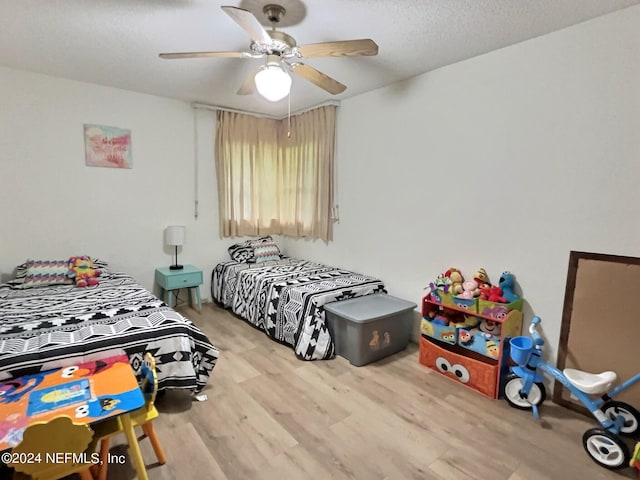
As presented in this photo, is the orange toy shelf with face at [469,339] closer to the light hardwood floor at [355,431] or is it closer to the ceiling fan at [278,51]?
the light hardwood floor at [355,431]

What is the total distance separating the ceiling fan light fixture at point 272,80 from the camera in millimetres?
1912

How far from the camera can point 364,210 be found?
356cm

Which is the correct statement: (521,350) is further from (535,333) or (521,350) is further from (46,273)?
(46,273)

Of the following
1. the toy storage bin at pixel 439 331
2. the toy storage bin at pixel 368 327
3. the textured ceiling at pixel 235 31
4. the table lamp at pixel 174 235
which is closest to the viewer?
the textured ceiling at pixel 235 31

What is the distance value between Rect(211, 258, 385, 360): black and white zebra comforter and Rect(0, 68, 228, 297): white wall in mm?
622

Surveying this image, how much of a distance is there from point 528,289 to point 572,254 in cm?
37

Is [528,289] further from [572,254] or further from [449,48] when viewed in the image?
[449,48]

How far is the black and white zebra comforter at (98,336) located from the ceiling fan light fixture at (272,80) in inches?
61.1

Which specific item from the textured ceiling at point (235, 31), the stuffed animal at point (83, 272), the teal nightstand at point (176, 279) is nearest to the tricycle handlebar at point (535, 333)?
the textured ceiling at point (235, 31)

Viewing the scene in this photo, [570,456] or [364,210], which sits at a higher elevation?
[364,210]

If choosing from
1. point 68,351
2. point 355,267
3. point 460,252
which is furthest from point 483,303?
point 68,351

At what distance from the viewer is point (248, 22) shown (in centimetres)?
160

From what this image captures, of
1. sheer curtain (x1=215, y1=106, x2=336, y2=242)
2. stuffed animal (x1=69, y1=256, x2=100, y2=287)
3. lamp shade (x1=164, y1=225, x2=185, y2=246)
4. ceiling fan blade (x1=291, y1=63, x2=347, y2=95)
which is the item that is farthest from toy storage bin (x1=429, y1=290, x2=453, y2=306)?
stuffed animal (x1=69, y1=256, x2=100, y2=287)

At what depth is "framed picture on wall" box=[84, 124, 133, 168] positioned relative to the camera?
332 cm
